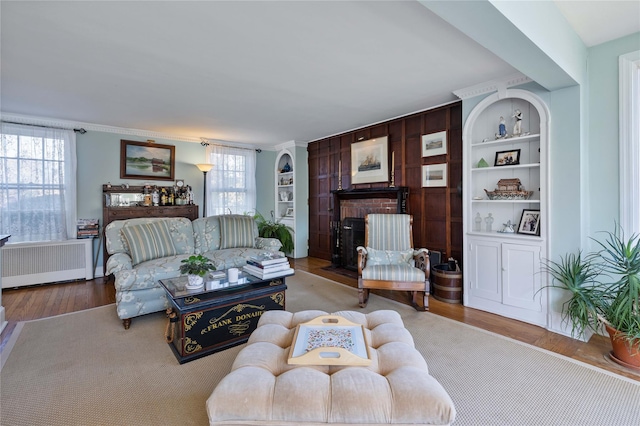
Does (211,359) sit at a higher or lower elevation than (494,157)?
lower

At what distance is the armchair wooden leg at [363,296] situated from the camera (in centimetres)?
329

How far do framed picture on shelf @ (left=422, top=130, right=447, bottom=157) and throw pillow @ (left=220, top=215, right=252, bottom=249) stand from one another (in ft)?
9.17

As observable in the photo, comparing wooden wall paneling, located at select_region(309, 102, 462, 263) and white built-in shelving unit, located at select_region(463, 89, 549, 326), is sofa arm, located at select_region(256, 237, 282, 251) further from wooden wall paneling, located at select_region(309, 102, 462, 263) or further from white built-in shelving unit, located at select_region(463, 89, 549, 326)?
white built-in shelving unit, located at select_region(463, 89, 549, 326)

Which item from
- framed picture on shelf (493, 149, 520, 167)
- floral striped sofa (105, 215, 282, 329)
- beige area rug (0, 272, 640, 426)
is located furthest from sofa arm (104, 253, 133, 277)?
framed picture on shelf (493, 149, 520, 167)

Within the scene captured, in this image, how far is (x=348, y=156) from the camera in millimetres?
5207

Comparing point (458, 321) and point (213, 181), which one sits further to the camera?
point (213, 181)

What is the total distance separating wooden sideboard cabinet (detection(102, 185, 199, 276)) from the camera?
4.54m

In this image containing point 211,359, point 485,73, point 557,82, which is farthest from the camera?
point 485,73

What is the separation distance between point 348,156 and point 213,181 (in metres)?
2.74

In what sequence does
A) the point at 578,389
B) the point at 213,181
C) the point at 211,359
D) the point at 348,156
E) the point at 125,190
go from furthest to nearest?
the point at 213,181, the point at 348,156, the point at 125,190, the point at 211,359, the point at 578,389

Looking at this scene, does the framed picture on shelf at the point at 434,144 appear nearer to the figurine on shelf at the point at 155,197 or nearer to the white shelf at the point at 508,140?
the white shelf at the point at 508,140

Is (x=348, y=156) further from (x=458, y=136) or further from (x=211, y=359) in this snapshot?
(x=211, y=359)

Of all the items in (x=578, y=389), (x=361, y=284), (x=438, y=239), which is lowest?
(x=578, y=389)

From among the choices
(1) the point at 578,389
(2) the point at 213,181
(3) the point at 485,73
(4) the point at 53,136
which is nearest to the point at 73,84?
(4) the point at 53,136
